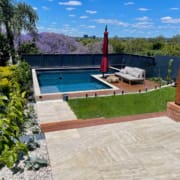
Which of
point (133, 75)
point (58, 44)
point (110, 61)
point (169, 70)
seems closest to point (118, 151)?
point (133, 75)

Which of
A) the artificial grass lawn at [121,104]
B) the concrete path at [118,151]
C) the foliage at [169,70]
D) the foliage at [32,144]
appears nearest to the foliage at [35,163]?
the concrete path at [118,151]

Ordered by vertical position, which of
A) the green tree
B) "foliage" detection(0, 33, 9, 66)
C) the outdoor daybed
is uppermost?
the green tree

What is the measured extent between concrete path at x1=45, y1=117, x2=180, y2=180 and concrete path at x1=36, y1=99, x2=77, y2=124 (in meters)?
2.32

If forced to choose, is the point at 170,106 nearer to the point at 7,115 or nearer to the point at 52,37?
the point at 7,115

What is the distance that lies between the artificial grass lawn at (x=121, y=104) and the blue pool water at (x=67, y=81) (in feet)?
9.50

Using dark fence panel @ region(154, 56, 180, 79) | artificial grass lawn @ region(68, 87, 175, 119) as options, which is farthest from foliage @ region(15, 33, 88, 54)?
artificial grass lawn @ region(68, 87, 175, 119)

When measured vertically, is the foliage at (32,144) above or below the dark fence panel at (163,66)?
below

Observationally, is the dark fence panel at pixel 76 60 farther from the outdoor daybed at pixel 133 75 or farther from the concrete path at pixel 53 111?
the concrete path at pixel 53 111

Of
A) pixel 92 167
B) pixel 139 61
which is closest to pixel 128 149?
pixel 92 167

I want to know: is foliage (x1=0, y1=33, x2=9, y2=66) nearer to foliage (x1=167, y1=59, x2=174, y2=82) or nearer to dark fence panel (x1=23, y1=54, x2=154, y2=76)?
dark fence panel (x1=23, y1=54, x2=154, y2=76)

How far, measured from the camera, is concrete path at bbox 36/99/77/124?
6631 millimetres

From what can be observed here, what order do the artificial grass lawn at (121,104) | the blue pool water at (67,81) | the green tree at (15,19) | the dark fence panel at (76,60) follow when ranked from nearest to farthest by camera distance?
1. the artificial grass lawn at (121,104)
2. the blue pool water at (67,81)
3. the green tree at (15,19)
4. the dark fence panel at (76,60)

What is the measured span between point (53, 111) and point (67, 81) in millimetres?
7067

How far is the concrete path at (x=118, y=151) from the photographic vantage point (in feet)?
9.64
